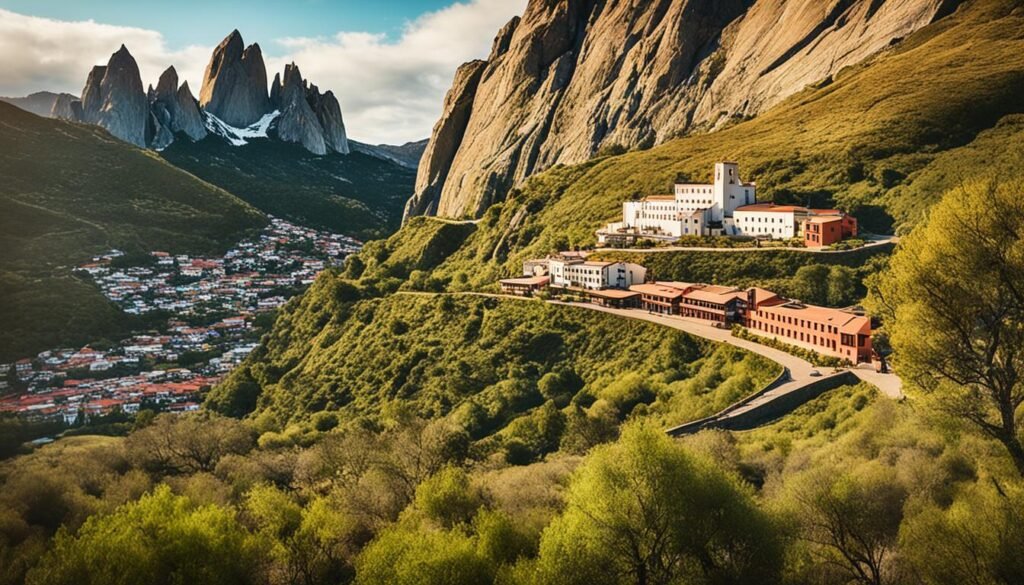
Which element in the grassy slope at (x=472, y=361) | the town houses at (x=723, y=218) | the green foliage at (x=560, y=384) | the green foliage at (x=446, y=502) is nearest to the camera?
the green foliage at (x=446, y=502)

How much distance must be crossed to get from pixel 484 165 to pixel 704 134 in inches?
2063

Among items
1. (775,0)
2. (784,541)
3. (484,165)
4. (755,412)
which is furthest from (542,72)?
(784,541)

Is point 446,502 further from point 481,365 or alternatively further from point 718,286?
point 718,286

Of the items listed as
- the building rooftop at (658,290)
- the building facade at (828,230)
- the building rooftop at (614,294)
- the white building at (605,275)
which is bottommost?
the building rooftop at (614,294)

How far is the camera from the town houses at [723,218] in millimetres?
56438

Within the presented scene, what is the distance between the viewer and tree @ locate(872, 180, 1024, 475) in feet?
51.4

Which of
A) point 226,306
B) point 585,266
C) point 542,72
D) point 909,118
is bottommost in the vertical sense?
point 226,306

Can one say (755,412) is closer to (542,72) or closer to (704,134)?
(704,134)

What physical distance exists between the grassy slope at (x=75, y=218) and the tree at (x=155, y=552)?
268 ft

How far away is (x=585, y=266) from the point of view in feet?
204

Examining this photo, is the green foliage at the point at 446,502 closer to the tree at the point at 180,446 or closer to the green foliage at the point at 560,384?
the tree at the point at 180,446

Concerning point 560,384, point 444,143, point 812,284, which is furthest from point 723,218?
point 444,143

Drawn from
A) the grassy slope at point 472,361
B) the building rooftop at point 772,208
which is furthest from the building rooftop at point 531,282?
the building rooftop at point 772,208

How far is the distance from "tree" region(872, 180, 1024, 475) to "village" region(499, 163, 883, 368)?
21.1 m
